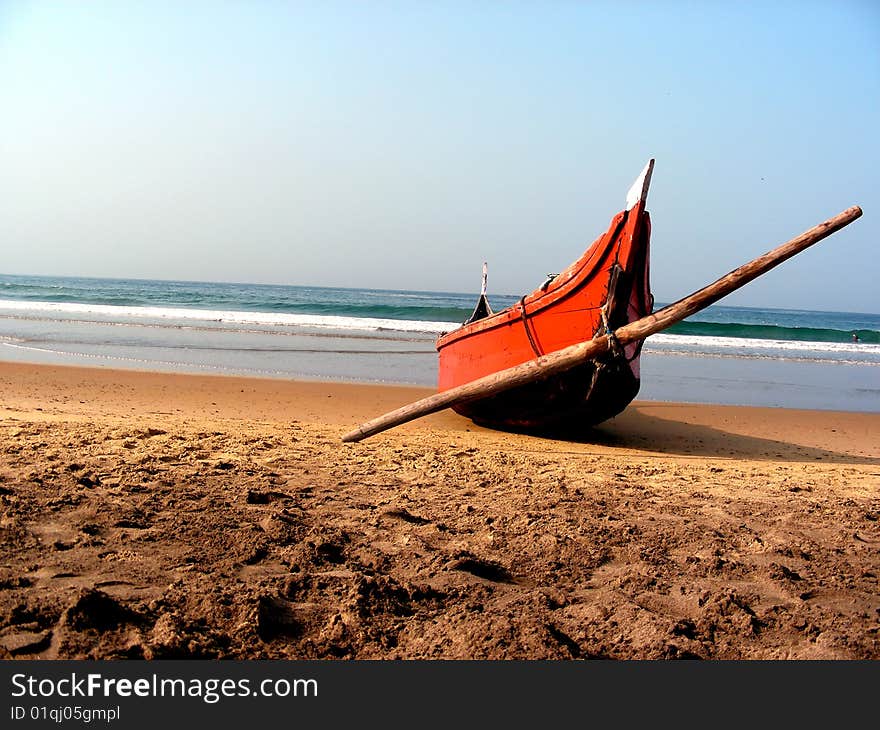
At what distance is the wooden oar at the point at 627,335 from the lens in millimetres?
4781

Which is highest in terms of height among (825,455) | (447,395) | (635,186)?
(635,186)

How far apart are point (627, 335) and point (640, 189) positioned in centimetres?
127

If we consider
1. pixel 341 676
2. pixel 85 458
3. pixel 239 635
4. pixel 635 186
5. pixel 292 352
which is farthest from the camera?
pixel 292 352

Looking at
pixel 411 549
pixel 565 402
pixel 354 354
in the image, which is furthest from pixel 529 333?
pixel 354 354

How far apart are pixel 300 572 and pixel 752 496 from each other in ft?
10.4

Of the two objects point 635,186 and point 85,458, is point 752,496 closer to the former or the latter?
point 635,186

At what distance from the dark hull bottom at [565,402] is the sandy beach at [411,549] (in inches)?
25.3

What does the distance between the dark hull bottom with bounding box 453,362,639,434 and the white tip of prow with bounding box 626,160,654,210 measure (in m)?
1.43

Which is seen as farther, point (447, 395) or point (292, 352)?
point (292, 352)

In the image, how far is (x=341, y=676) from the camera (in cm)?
222

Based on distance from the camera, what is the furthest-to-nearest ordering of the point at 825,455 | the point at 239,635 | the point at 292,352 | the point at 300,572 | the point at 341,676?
the point at 292,352, the point at 825,455, the point at 300,572, the point at 239,635, the point at 341,676

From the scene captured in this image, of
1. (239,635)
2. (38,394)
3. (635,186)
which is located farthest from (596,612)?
(38,394)

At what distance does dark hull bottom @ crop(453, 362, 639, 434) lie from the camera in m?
6.69

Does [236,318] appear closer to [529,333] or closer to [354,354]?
[354,354]
